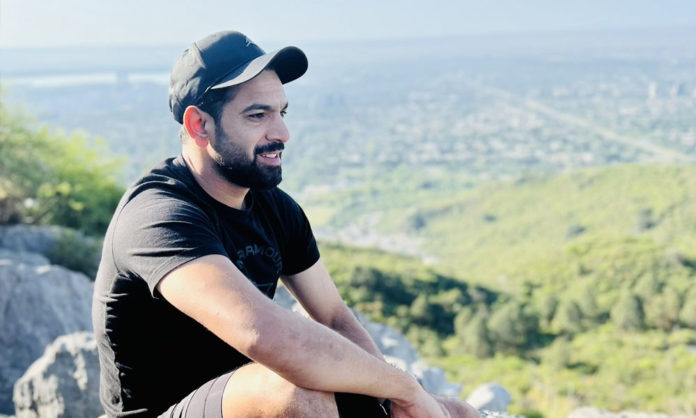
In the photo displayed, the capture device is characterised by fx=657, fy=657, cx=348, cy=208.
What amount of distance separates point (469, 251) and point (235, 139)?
57500mm

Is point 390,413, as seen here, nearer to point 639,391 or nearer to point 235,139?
point 235,139

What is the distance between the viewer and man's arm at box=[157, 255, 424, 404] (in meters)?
1.63

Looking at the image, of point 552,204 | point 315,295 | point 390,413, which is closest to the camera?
point 390,413

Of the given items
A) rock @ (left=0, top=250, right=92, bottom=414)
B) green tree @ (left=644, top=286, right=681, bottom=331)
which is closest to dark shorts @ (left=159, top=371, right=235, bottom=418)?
rock @ (left=0, top=250, right=92, bottom=414)

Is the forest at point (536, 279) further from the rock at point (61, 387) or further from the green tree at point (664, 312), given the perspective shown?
the rock at point (61, 387)

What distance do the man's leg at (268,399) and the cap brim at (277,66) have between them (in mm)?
843

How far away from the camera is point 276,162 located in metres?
2.11

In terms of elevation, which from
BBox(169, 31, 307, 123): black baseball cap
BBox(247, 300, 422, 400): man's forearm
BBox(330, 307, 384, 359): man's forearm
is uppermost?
BBox(169, 31, 307, 123): black baseball cap

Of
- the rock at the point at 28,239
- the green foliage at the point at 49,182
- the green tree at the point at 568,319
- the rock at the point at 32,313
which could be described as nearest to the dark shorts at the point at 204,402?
the rock at the point at 32,313

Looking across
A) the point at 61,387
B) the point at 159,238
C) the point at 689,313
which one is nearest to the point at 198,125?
the point at 159,238

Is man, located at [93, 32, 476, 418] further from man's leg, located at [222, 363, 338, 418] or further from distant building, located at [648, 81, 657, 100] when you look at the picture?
distant building, located at [648, 81, 657, 100]

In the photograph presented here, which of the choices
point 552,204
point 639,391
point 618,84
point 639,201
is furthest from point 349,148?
point 639,391

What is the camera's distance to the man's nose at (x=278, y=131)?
207 cm

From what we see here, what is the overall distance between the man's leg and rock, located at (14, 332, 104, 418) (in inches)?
93.4
